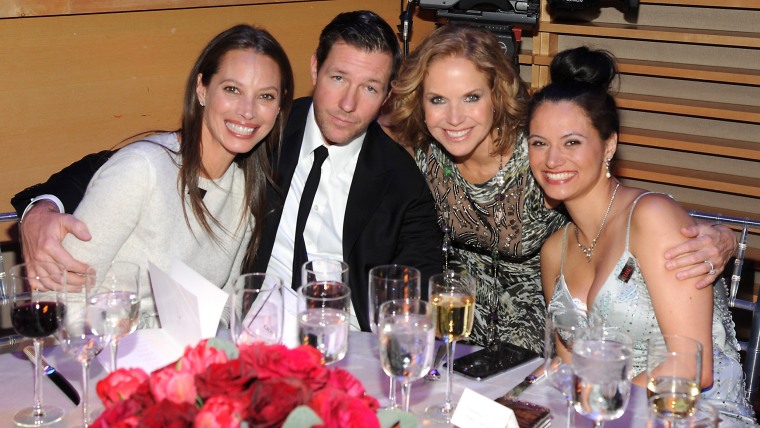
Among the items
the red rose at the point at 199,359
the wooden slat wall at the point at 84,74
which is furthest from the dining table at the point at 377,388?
the wooden slat wall at the point at 84,74

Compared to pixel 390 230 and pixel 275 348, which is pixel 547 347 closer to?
pixel 275 348

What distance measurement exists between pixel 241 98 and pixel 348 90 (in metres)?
0.37

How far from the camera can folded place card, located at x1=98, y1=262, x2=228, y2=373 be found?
149 cm

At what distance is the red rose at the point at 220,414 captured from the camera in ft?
3.11

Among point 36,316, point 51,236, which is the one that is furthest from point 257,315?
point 51,236

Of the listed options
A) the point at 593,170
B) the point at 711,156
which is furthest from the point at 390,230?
the point at 711,156

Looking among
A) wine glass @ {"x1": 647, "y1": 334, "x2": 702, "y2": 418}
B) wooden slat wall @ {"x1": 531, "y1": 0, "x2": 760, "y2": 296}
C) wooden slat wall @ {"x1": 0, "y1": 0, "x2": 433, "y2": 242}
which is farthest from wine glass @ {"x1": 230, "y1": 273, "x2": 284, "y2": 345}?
wooden slat wall @ {"x1": 531, "y1": 0, "x2": 760, "y2": 296}

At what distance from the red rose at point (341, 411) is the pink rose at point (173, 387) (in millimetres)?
139

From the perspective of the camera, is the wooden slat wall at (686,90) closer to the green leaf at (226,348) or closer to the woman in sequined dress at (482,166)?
the woman in sequined dress at (482,166)

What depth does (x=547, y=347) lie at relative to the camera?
143cm

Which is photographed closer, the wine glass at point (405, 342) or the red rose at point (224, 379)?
the red rose at point (224, 379)

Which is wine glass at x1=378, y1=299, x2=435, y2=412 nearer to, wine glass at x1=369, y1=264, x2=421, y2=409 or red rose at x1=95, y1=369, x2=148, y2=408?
wine glass at x1=369, y1=264, x2=421, y2=409

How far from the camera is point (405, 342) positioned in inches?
52.9

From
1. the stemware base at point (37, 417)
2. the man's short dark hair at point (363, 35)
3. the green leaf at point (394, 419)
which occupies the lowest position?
the stemware base at point (37, 417)
